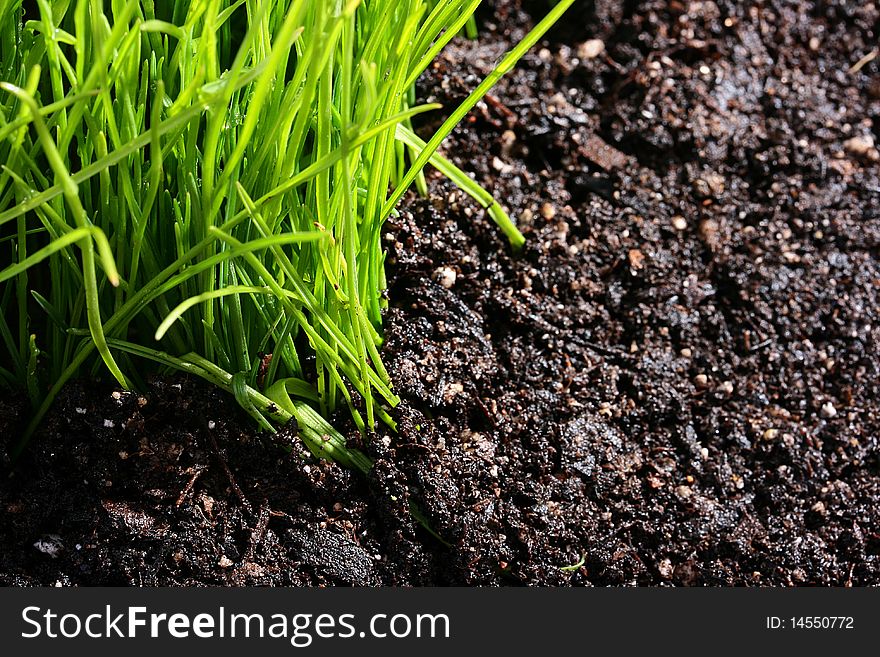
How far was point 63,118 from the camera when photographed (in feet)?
2.48

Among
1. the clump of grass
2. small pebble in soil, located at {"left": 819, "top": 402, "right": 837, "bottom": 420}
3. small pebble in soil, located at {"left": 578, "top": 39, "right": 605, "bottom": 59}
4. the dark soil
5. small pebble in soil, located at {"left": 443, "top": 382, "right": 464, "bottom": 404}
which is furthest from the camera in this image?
small pebble in soil, located at {"left": 578, "top": 39, "right": 605, "bottom": 59}

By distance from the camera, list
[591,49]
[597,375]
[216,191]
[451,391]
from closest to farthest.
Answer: [216,191], [451,391], [597,375], [591,49]

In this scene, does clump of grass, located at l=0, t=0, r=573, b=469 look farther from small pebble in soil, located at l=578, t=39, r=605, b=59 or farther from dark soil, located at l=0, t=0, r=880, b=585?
small pebble in soil, located at l=578, t=39, r=605, b=59

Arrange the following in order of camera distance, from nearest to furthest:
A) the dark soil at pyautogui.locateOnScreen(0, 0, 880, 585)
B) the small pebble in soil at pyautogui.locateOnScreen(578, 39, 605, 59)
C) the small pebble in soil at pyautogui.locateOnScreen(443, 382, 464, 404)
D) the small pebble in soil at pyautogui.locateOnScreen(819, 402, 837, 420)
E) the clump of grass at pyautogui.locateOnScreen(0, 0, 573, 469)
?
the clump of grass at pyautogui.locateOnScreen(0, 0, 573, 469) < the dark soil at pyautogui.locateOnScreen(0, 0, 880, 585) < the small pebble in soil at pyautogui.locateOnScreen(443, 382, 464, 404) < the small pebble in soil at pyautogui.locateOnScreen(819, 402, 837, 420) < the small pebble in soil at pyautogui.locateOnScreen(578, 39, 605, 59)

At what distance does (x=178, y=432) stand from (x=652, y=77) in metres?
0.92

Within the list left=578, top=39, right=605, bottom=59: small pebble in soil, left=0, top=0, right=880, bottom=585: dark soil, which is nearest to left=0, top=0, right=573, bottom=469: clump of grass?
left=0, top=0, right=880, bottom=585: dark soil

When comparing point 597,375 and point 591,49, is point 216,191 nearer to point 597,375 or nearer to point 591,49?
point 597,375

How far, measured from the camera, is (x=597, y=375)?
1.16m

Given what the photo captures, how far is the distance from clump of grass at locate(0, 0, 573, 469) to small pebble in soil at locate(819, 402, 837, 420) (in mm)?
581

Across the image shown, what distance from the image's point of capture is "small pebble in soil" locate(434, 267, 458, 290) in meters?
1.13

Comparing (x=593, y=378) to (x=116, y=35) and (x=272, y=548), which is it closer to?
(x=272, y=548)

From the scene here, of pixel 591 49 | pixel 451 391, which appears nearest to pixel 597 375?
pixel 451 391

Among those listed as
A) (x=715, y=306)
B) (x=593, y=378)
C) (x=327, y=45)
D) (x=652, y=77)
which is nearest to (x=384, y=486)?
(x=593, y=378)

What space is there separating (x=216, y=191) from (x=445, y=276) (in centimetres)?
43
